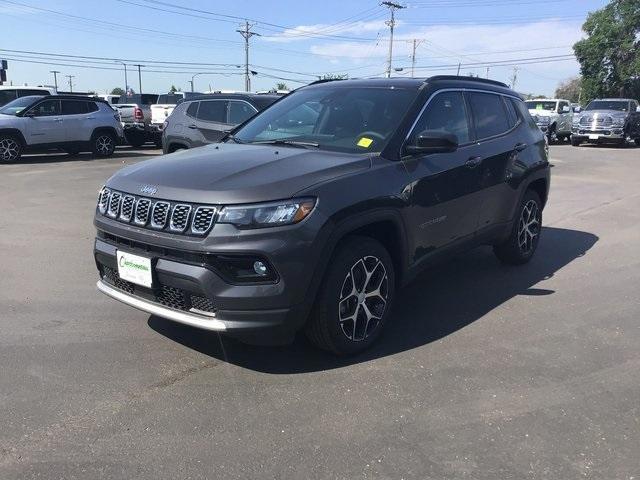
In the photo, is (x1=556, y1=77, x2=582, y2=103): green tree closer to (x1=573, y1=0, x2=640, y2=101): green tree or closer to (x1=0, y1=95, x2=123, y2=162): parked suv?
(x1=573, y1=0, x2=640, y2=101): green tree

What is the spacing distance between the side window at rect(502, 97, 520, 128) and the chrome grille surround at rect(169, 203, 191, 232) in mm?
3603

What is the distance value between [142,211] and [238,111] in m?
8.06

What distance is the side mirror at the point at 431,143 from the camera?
392 cm

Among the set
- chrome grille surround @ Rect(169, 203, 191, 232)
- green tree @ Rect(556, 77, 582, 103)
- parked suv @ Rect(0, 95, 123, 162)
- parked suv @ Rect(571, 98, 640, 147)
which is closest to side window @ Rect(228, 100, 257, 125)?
parked suv @ Rect(0, 95, 123, 162)

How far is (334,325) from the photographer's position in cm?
356

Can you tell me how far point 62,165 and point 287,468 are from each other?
46.7ft

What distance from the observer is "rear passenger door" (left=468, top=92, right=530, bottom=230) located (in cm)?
497

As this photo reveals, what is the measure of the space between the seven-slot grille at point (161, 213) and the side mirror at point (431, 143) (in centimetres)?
155

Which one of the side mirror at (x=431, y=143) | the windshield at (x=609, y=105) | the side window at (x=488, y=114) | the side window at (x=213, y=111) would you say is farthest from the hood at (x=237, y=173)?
the windshield at (x=609, y=105)

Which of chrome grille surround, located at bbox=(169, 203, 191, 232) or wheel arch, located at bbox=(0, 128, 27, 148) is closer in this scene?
chrome grille surround, located at bbox=(169, 203, 191, 232)

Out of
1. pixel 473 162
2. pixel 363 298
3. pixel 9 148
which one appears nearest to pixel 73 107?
pixel 9 148

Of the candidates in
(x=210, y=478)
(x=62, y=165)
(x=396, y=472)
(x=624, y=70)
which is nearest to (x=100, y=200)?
(x=210, y=478)

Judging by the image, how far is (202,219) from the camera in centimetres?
323

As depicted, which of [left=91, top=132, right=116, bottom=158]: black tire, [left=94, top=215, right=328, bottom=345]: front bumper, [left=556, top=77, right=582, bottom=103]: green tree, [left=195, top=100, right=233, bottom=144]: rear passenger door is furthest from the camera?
[left=556, top=77, right=582, bottom=103]: green tree
